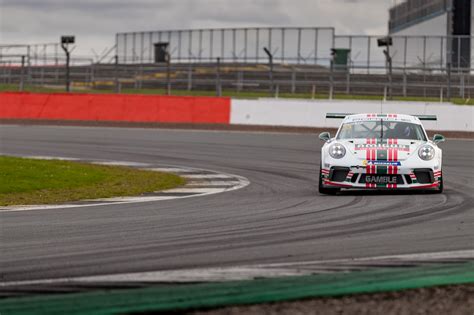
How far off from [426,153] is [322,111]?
16985 millimetres

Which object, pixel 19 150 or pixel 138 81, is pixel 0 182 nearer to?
pixel 19 150

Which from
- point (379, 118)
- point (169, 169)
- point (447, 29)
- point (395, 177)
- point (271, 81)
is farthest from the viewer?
point (447, 29)

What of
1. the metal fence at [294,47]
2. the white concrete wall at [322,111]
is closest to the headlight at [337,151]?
the white concrete wall at [322,111]

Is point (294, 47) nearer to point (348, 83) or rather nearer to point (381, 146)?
point (348, 83)

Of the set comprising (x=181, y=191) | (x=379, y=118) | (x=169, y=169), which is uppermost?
(x=379, y=118)

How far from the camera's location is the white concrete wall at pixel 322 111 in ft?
100.0

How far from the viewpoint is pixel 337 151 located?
1511 centimetres

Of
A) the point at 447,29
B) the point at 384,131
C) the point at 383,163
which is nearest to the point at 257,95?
the point at 447,29

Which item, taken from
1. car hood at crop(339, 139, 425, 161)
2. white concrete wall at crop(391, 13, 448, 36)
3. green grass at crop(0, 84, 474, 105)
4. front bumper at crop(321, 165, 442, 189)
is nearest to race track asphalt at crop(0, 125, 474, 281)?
front bumper at crop(321, 165, 442, 189)

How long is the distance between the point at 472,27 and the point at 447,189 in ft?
106

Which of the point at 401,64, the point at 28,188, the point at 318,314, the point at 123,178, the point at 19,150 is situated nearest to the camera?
the point at 318,314

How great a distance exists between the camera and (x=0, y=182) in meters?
16.2

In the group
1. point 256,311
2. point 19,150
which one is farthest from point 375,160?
point 19,150

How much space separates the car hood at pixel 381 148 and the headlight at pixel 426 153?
3.2 inches
